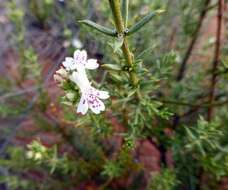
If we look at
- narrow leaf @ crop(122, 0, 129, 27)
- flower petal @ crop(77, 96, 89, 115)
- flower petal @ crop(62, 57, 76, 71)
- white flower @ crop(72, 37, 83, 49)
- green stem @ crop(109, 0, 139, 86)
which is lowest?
flower petal @ crop(77, 96, 89, 115)

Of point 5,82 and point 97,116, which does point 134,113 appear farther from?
point 5,82

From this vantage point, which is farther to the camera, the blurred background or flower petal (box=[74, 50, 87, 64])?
the blurred background

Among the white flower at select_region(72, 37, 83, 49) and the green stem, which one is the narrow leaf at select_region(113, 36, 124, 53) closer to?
the green stem

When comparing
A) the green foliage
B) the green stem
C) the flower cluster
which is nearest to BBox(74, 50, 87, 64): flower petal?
the flower cluster

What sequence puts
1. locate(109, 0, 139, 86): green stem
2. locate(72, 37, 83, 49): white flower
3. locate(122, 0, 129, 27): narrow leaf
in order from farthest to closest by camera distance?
1. locate(72, 37, 83, 49): white flower
2. locate(122, 0, 129, 27): narrow leaf
3. locate(109, 0, 139, 86): green stem

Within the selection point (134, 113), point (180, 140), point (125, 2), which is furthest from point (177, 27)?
point (125, 2)

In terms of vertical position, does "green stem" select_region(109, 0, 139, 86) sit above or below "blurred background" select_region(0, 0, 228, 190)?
below

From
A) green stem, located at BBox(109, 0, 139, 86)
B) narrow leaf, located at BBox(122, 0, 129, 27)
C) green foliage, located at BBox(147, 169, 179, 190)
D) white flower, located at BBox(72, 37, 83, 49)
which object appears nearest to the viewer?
green stem, located at BBox(109, 0, 139, 86)

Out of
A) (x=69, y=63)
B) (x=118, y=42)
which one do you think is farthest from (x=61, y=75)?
(x=118, y=42)
